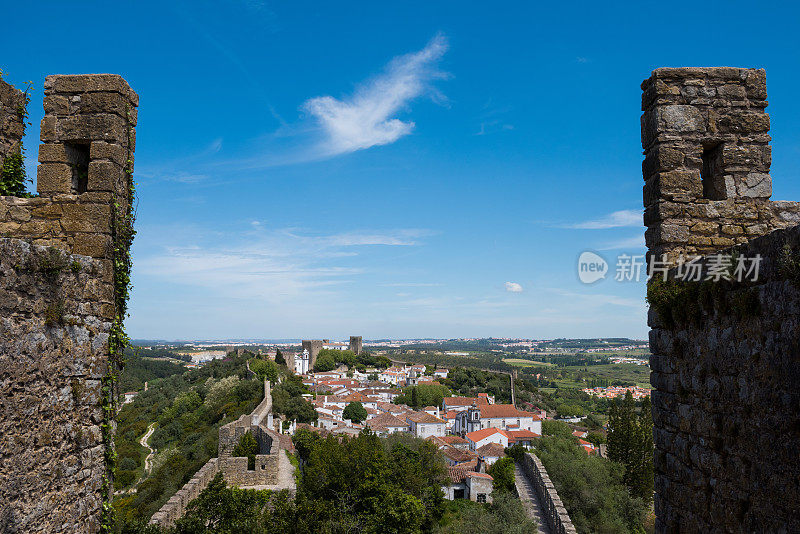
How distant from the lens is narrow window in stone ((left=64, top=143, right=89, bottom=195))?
14.4 feet

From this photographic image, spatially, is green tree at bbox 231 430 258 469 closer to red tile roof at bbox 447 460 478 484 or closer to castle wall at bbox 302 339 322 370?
red tile roof at bbox 447 460 478 484

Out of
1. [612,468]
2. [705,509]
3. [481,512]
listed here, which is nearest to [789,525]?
[705,509]

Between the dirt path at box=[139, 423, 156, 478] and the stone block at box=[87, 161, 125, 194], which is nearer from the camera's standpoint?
the stone block at box=[87, 161, 125, 194]

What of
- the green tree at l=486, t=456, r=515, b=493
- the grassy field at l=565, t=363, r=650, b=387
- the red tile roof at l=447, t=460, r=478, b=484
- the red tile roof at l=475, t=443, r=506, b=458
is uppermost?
the green tree at l=486, t=456, r=515, b=493

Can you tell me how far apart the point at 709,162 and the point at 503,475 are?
27.6m

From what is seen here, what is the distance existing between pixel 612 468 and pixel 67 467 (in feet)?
100

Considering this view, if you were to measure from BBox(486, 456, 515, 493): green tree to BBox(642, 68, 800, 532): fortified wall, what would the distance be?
24.7 meters

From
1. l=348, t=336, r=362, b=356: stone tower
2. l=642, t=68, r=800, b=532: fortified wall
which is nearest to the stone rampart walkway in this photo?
l=642, t=68, r=800, b=532: fortified wall

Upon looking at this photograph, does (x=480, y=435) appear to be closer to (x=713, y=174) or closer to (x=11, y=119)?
(x=713, y=174)

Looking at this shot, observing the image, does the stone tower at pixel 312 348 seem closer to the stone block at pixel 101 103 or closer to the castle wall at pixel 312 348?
the castle wall at pixel 312 348

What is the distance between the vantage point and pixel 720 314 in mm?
3268

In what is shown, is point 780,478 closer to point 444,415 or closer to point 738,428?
point 738,428

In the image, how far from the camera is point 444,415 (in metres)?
57.1

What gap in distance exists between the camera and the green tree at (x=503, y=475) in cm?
2752
